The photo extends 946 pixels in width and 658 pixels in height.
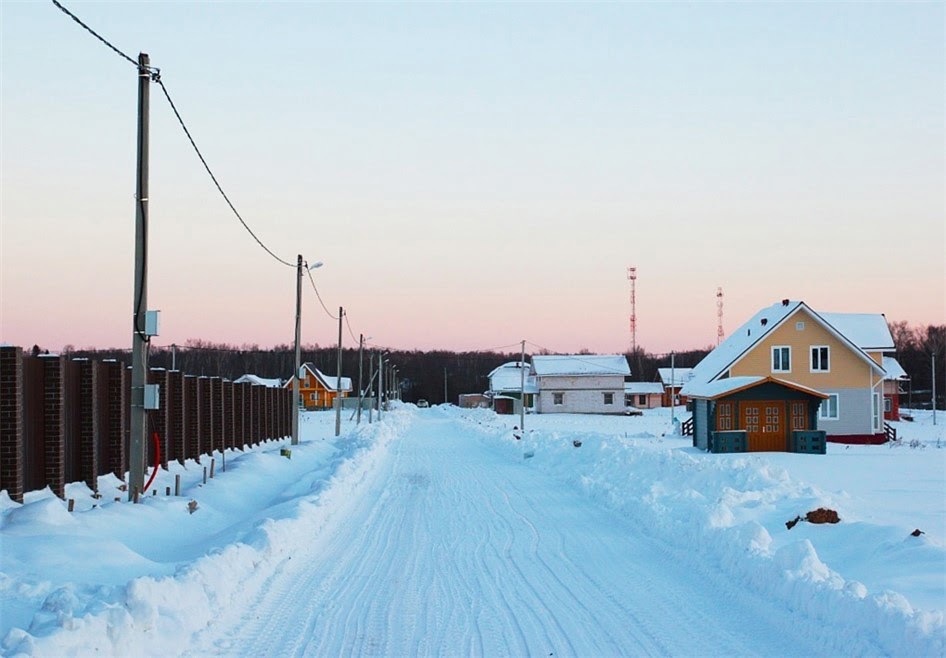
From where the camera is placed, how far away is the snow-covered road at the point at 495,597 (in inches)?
305

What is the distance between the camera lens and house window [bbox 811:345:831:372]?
143ft

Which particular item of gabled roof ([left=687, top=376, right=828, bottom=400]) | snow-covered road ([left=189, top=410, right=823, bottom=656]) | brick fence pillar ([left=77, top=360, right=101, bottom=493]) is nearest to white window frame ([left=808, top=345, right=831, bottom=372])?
gabled roof ([left=687, top=376, right=828, bottom=400])

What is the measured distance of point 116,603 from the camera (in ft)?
24.7

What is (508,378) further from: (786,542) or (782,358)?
(786,542)

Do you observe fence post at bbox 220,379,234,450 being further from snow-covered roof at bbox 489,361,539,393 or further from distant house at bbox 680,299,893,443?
snow-covered roof at bbox 489,361,539,393

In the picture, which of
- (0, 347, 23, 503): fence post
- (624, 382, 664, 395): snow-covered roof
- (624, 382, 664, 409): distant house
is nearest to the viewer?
(0, 347, 23, 503): fence post

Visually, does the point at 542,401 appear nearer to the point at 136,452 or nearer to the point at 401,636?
the point at 136,452

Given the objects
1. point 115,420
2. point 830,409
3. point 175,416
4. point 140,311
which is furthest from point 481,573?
point 830,409

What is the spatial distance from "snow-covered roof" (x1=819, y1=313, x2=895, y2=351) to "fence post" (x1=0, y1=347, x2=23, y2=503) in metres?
46.0

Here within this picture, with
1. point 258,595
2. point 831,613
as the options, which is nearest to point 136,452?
point 258,595

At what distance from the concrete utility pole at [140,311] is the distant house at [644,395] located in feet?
340

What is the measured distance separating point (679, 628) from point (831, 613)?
52.2 inches

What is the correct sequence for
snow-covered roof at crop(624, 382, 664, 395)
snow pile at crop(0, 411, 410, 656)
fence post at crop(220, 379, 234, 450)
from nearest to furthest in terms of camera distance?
snow pile at crop(0, 411, 410, 656), fence post at crop(220, 379, 234, 450), snow-covered roof at crop(624, 382, 664, 395)

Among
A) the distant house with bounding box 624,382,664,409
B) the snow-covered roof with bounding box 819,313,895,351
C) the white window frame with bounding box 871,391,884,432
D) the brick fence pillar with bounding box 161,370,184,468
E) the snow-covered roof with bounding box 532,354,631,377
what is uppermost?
the snow-covered roof with bounding box 819,313,895,351
